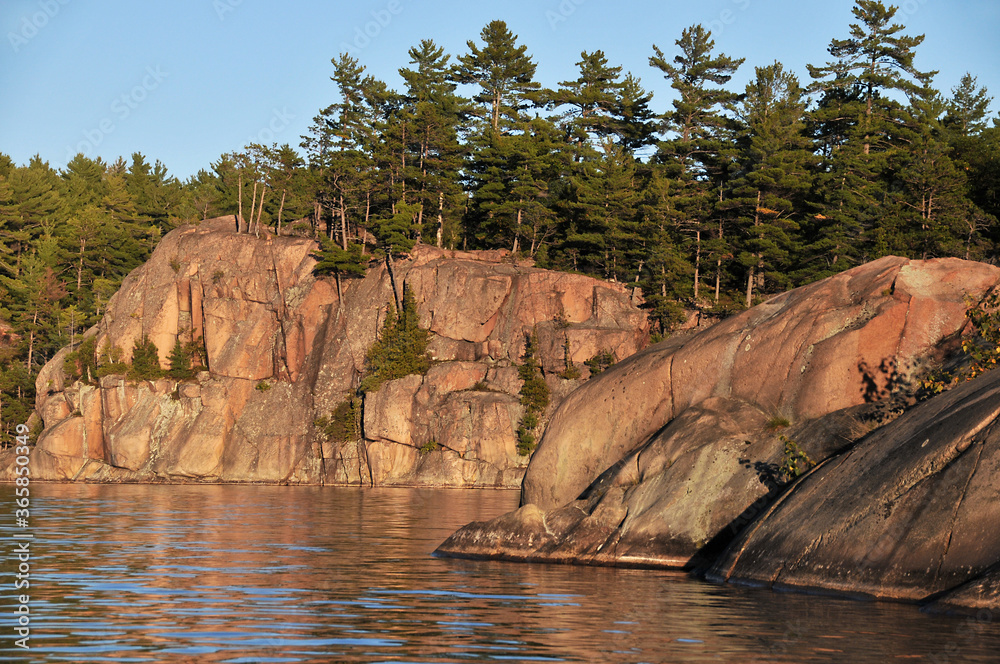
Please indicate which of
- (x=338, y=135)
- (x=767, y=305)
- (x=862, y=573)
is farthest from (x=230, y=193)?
(x=862, y=573)

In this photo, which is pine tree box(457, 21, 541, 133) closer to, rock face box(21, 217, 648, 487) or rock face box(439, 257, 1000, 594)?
rock face box(21, 217, 648, 487)

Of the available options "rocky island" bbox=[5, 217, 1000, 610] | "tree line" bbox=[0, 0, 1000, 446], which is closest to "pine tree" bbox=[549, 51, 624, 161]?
"tree line" bbox=[0, 0, 1000, 446]

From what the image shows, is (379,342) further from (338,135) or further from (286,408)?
(338,135)

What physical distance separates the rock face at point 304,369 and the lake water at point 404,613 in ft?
124

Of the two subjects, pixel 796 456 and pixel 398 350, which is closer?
pixel 796 456

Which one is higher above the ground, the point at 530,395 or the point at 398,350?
the point at 398,350

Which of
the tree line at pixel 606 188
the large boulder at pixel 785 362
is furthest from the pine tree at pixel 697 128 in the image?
the large boulder at pixel 785 362

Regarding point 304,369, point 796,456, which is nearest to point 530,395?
point 304,369

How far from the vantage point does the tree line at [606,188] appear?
6272 cm

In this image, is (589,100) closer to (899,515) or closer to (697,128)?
(697,128)

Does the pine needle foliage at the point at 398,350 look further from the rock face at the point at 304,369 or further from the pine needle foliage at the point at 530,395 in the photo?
the pine needle foliage at the point at 530,395

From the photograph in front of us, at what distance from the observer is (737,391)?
69.1 feet

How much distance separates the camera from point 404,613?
12.9m

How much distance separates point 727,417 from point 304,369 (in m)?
50.3
